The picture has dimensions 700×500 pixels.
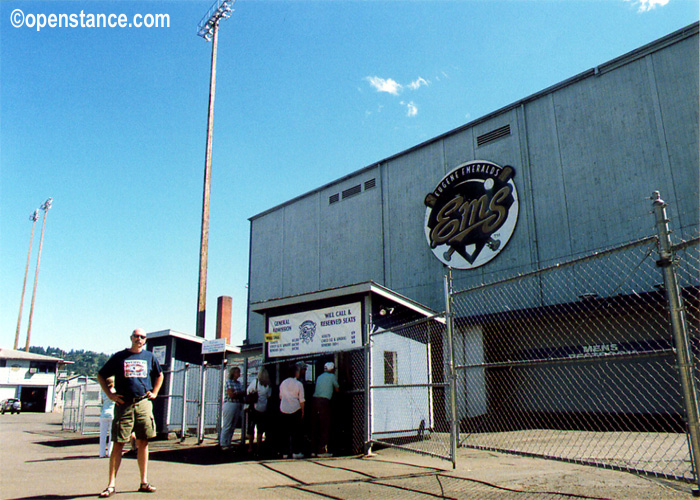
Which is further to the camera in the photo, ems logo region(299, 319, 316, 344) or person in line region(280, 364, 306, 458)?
ems logo region(299, 319, 316, 344)

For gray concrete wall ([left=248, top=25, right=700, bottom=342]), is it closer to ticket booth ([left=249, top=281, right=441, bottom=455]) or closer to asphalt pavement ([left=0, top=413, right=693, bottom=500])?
ticket booth ([left=249, top=281, right=441, bottom=455])

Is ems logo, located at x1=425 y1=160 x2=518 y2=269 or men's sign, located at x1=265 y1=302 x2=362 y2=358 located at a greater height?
ems logo, located at x1=425 y1=160 x2=518 y2=269

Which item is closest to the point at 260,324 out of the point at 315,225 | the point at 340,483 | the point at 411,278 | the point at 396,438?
the point at 315,225

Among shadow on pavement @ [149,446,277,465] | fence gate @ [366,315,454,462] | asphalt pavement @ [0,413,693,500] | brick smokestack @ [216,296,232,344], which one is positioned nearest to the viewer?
asphalt pavement @ [0,413,693,500]

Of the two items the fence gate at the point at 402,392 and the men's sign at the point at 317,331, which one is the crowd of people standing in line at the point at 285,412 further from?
the fence gate at the point at 402,392

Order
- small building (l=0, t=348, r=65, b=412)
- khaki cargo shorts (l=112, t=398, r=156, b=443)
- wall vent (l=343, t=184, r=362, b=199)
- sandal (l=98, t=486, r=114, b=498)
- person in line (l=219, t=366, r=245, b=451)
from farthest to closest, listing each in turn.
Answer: small building (l=0, t=348, r=65, b=412) → wall vent (l=343, t=184, r=362, b=199) → person in line (l=219, t=366, r=245, b=451) → khaki cargo shorts (l=112, t=398, r=156, b=443) → sandal (l=98, t=486, r=114, b=498)

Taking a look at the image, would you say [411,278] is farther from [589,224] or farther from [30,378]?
[30,378]

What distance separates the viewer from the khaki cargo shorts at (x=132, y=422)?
18.5ft

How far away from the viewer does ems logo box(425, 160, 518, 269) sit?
752 inches

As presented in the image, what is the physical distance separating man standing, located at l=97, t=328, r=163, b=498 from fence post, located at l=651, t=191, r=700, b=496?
201 inches

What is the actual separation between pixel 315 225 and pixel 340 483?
2121 cm

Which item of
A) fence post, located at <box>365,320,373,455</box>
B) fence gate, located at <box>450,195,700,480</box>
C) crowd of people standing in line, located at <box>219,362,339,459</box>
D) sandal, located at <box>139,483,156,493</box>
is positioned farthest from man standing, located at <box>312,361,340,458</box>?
fence gate, located at <box>450,195,700,480</box>

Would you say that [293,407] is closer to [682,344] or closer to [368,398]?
[368,398]

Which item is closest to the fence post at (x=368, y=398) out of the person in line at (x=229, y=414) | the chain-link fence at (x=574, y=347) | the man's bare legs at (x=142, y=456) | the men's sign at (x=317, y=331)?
the men's sign at (x=317, y=331)
